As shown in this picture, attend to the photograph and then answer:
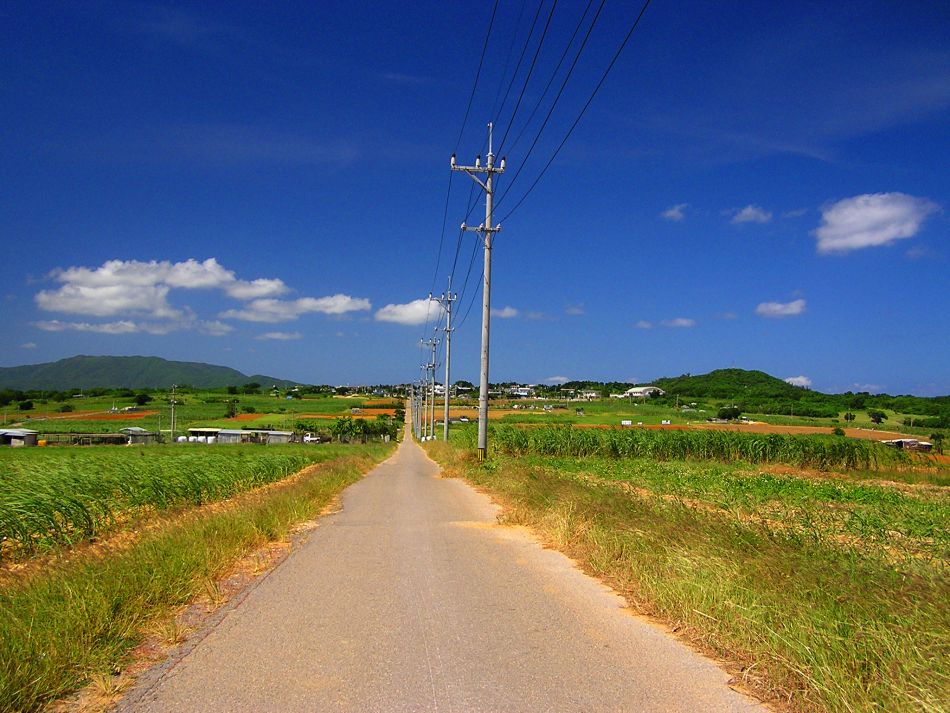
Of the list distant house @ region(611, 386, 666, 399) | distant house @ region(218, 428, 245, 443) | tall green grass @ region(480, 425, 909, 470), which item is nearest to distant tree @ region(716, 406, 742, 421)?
distant house @ region(611, 386, 666, 399)

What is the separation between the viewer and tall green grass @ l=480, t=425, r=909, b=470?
1549 inches

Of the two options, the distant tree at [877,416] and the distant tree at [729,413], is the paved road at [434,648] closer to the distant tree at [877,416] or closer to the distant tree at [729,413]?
the distant tree at [877,416]

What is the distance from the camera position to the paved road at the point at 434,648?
517 cm

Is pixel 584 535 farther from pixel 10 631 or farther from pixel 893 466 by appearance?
pixel 893 466

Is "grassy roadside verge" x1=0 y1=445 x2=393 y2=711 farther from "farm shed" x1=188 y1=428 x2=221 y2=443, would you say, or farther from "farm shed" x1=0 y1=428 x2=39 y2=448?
"farm shed" x1=188 y1=428 x2=221 y2=443

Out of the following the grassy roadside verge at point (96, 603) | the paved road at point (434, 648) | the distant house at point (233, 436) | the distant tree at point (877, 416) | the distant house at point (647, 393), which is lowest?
the distant house at point (233, 436)

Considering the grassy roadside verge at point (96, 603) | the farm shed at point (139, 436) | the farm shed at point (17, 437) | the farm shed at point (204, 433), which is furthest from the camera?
the farm shed at point (204, 433)

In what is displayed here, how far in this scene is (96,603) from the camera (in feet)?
21.6

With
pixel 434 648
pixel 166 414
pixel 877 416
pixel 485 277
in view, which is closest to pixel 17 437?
pixel 166 414

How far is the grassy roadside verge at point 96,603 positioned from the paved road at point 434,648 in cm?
60

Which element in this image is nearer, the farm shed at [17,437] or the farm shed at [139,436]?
the farm shed at [17,437]

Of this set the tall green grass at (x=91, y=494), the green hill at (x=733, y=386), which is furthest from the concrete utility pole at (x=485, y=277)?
the green hill at (x=733, y=386)

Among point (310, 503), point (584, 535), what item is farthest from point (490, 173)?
point (584, 535)

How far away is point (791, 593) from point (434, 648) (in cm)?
319
